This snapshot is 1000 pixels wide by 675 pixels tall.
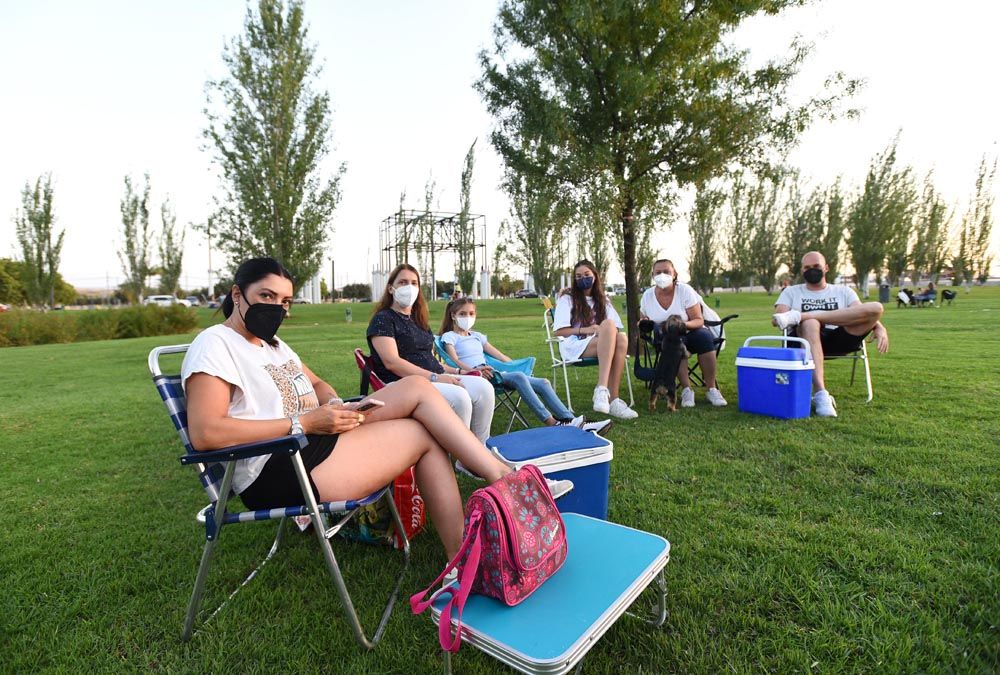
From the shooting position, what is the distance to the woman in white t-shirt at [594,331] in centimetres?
470

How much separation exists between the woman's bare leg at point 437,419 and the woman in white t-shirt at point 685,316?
3.34m

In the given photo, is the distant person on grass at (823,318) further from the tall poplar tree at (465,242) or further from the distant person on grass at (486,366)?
the tall poplar tree at (465,242)

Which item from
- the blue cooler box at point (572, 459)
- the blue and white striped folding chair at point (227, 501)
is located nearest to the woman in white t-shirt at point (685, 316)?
the blue cooler box at point (572, 459)

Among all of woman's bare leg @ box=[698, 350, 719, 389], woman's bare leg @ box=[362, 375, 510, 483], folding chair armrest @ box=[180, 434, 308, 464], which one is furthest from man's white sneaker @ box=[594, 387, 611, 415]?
folding chair armrest @ box=[180, 434, 308, 464]

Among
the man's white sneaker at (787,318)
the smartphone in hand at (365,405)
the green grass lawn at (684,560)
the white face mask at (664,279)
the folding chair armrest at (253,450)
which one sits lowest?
the green grass lawn at (684,560)

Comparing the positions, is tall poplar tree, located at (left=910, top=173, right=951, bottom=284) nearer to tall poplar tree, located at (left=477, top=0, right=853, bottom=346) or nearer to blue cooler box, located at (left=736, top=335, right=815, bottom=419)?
tall poplar tree, located at (left=477, top=0, right=853, bottom=346)

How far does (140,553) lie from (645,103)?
6.96m

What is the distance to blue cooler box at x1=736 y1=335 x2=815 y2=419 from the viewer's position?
4230 millimetres

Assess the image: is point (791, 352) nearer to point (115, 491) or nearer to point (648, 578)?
point (648, 578)

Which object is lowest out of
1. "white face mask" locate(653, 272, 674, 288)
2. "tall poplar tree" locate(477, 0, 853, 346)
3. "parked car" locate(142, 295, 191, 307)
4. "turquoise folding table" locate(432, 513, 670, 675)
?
"turquoise folding table" locate(432, 513, 670, 675)

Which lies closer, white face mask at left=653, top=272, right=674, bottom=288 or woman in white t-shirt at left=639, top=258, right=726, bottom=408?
woman in white t-shirt at left=639, top=258, right=726, bottom=408

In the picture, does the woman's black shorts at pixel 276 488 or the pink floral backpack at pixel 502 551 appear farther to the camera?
the woman's black shorts at pixel 276 488

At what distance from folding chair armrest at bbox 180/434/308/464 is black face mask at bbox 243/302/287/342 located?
0.51 m

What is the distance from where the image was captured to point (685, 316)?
16.4 feet
